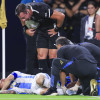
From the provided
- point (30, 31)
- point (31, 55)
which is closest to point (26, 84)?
point (30, 31)

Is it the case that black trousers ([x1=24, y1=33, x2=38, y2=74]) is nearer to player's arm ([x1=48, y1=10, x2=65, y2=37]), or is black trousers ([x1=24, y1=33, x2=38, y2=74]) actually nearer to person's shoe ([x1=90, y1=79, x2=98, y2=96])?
player's arm ([x1=48, y1=10, x2=65, y2=37])

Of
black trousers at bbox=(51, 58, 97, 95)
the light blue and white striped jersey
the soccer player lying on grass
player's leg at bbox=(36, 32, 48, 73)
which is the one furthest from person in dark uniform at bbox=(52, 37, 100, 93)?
player's leg at bbox=(36, 32, 48, 73)

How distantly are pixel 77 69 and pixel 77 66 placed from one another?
49 mm

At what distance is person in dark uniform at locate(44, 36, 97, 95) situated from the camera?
774cm

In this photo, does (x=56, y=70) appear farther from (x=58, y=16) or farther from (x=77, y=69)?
(x=58, y=16)

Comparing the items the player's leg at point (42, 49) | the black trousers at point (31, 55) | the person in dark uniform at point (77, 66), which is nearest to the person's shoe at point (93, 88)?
the person in dark uniform at point (77, 66)

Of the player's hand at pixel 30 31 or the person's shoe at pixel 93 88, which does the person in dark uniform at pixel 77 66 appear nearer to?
the person's shoe at pixel 93 88

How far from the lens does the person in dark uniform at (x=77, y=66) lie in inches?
305

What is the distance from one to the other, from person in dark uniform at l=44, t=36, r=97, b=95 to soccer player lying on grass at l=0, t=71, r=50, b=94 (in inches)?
18.5

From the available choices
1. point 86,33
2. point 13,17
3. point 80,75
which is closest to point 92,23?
point 86,33

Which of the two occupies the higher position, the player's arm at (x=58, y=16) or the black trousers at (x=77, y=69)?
the player's arm at (x=58, y=16)

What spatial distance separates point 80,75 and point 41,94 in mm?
758

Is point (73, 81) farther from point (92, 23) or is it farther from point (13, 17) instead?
point (13, 17)

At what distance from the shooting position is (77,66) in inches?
305
